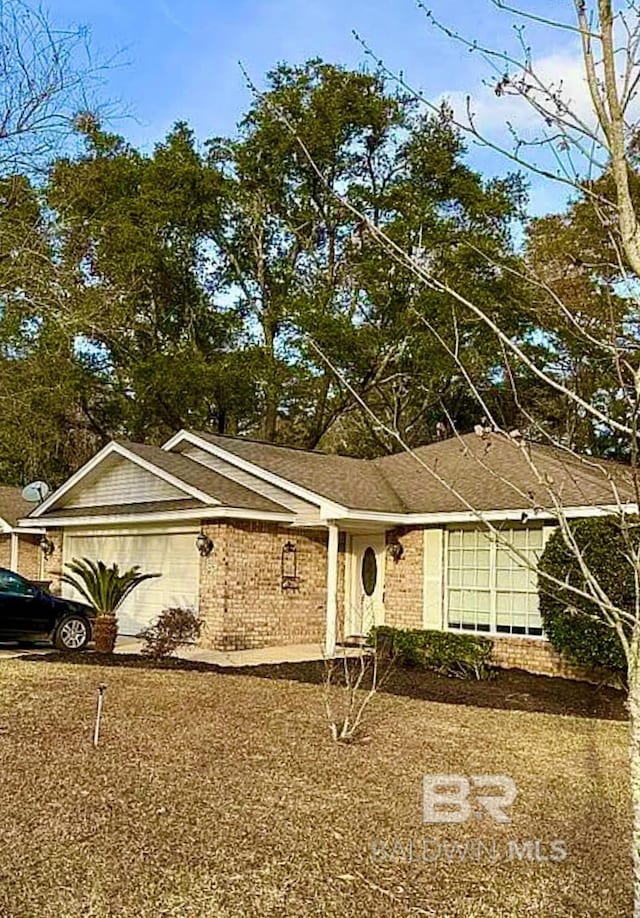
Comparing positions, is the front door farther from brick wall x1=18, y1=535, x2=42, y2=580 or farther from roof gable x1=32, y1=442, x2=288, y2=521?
brick wall x1=18, y1=535, x2=42, y2=580

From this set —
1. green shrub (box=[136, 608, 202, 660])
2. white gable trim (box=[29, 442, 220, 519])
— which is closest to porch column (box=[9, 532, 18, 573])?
white gable trim (box=[29, 442, 220, 519])

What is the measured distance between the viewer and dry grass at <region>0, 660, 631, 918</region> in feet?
14.8

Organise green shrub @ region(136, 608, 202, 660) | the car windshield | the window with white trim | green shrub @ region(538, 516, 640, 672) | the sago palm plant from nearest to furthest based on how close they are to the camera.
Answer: green shrub @ region(538, 516, 640, 672), the window with white trim, the sago palm plant, green shrub @ region(136, 608, 202, 660), the car windshield

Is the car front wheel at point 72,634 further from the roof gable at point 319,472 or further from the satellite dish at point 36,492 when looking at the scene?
the satellite dish at point 36,492

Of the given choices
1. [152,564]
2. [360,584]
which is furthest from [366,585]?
[152,564]

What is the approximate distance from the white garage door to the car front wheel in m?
1.73

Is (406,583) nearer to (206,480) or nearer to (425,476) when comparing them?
(425,476)

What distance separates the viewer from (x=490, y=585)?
547 inches

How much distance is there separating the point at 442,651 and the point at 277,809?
24.2 feet

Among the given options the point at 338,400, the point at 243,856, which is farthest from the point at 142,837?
the point at 338,400

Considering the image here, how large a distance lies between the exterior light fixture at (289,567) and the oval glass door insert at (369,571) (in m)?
1.29

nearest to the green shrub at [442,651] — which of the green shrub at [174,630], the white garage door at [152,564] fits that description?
the green shrub at [174,630]

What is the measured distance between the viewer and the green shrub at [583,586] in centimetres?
1097

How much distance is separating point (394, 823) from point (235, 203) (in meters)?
24.7
